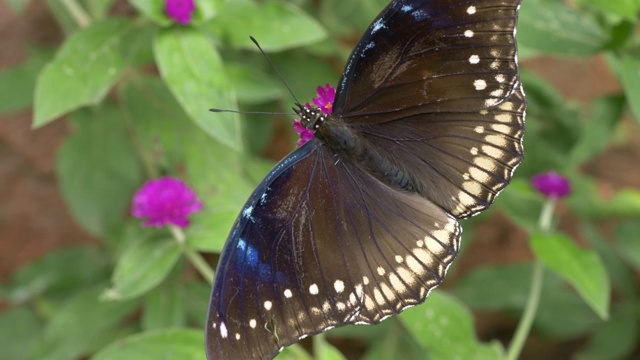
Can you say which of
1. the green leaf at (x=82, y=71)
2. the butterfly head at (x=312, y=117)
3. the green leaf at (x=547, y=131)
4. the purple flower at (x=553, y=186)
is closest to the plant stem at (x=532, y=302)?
the purple flower at (x=553, y=186)

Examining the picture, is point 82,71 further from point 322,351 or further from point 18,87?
point 322,351

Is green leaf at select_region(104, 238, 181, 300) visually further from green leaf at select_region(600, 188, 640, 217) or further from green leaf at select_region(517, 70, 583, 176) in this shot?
green leaf at select_region(600, 188, 640, 217)

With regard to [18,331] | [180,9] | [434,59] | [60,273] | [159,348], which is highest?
[434,59]

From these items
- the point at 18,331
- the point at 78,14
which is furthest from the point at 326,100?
the point at 18,331

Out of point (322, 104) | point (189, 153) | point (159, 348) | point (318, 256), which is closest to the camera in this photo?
point (318, 256)

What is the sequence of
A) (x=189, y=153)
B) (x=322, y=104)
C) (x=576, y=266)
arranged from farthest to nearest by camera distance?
(x=189, y=153), (x=576, y=266), (x=322, y=104)

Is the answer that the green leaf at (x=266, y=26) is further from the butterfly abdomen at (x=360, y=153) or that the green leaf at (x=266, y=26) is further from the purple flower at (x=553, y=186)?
the purple flower at (x=553, y=186)

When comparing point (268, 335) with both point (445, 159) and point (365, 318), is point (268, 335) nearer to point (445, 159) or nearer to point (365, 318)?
point (365, 318)
